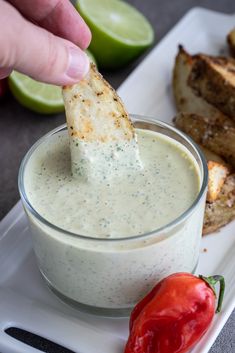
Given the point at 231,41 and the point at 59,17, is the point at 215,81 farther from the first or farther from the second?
the point at 59,17

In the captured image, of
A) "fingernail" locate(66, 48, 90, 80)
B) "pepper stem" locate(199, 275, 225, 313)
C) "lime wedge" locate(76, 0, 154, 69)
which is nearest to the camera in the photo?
"fingernail" locate(66, 48, 90, 80)

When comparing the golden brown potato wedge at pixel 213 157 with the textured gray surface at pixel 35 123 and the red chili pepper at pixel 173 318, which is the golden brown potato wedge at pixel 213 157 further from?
the red chili pepper at pixel 173 318

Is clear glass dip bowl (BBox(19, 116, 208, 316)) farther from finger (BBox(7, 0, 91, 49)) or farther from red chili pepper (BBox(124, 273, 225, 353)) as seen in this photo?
finger (BBox(7, 0, 91, 49))

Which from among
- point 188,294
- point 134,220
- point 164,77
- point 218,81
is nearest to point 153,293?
point 188,294

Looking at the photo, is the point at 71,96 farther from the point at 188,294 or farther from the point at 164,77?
the point at 164,77

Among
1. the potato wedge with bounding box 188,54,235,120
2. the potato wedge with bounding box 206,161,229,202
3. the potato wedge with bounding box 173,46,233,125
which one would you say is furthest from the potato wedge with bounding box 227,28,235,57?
the potato wedge with bounding box 206,161,229,202

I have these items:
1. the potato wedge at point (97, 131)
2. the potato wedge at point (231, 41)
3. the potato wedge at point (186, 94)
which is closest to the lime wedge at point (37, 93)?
the potato wedge at point (186, 94)

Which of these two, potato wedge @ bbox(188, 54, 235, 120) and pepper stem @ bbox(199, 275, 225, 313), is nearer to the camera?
pepper stem @ bbox(199, 275, 225, 313)
